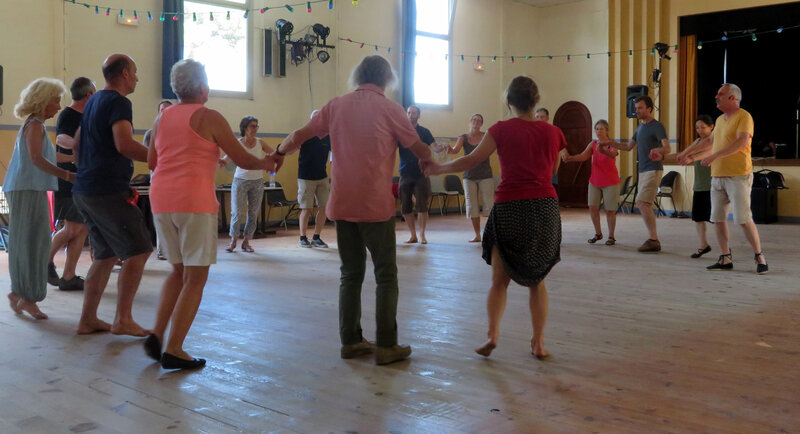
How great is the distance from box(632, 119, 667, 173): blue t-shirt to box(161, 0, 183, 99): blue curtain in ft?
18.5

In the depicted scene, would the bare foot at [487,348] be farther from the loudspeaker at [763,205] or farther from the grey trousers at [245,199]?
the loudspeaker at [763,205]

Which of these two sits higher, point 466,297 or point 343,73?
point 343,73

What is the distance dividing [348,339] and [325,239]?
5.75m

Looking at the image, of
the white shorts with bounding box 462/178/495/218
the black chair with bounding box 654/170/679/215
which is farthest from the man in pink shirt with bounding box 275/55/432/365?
the black chair with bounding box 654/170/679/215

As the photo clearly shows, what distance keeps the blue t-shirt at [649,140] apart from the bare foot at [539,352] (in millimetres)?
4613

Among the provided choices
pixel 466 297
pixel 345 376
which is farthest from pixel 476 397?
pixel 466 297

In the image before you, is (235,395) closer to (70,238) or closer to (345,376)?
(345,376)

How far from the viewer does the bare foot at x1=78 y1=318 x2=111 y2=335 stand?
3.90 meters

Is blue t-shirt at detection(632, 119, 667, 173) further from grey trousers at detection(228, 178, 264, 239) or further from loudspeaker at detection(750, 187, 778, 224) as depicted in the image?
loudspeaker at detection(750, 187, 778, 224)

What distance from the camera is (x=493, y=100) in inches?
573

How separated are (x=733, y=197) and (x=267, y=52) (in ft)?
22.6

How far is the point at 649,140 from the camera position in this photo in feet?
24.7

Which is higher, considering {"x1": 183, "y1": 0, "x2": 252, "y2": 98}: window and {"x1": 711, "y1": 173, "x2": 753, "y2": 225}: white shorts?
{"x1": 183, "y1": 0, "x2": 252, "y2": 98}: window

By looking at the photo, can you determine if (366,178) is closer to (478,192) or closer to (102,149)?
(102,149)
